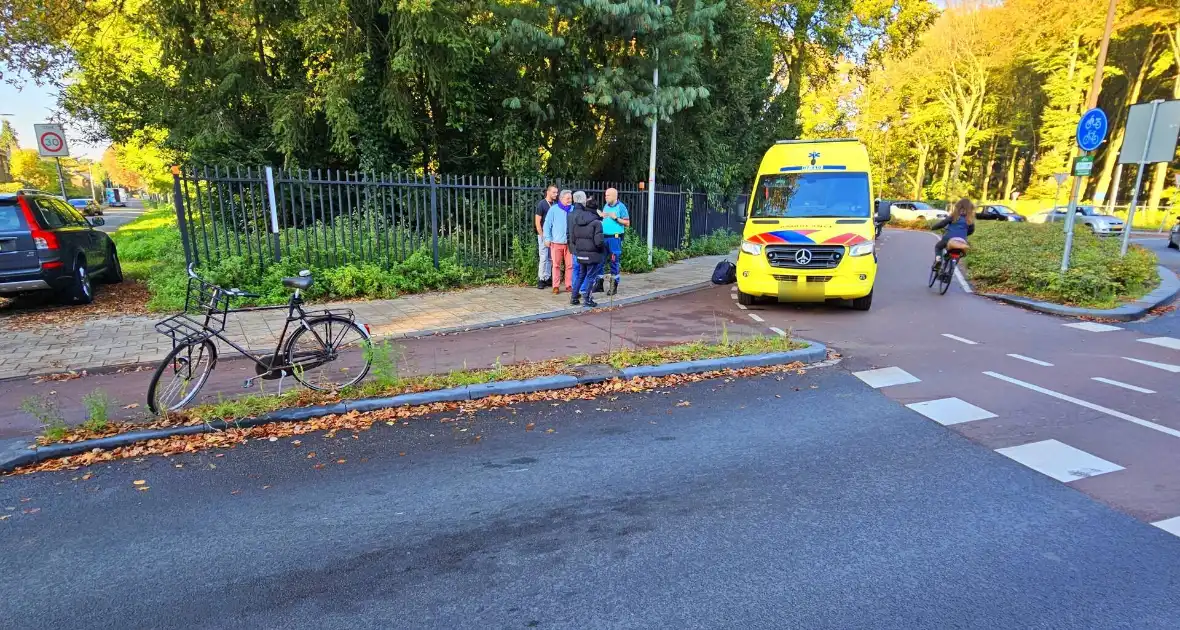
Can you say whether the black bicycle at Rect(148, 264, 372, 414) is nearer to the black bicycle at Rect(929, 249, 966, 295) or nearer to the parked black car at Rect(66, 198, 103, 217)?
the black bicycle at Rect(929, 249, 966, 295)

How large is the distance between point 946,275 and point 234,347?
1190 centimetres

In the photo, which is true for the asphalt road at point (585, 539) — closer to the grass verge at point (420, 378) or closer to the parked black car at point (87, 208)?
the grass verge at point (420, 378)

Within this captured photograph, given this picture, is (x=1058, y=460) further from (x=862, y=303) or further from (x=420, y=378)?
(x=862, y=303)

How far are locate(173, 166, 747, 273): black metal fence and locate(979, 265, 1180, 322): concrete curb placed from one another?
5.22 m

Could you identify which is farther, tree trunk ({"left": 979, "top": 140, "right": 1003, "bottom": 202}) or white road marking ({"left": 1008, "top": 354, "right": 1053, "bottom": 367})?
tree trunk ({"left": 979, "top": 140, "right": 1003, "bottom": 202})

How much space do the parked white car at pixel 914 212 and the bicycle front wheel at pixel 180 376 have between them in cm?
3878

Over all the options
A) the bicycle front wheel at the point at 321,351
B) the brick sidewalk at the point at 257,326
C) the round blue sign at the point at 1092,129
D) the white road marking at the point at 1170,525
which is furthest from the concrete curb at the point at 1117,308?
the bicycle front wheel at the point at 321,351

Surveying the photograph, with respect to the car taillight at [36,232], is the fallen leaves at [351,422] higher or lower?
lower

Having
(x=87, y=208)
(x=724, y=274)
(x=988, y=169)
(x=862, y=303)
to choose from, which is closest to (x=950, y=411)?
(x=862, y=303)

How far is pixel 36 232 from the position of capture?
8.40 m

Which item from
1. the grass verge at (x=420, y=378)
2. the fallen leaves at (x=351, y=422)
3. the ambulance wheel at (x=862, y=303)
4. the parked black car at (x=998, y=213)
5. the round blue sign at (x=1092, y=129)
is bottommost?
the fallen leaves at (x=351, y=422)

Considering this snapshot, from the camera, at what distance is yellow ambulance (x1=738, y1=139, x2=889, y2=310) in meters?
8.87

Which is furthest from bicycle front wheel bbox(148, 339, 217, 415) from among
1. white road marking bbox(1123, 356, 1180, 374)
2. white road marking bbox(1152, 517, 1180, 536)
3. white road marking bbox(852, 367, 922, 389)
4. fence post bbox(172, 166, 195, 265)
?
white road marking bbox(1123, 356, 1180, 374)

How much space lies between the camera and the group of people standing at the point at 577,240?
9195 millimetres
